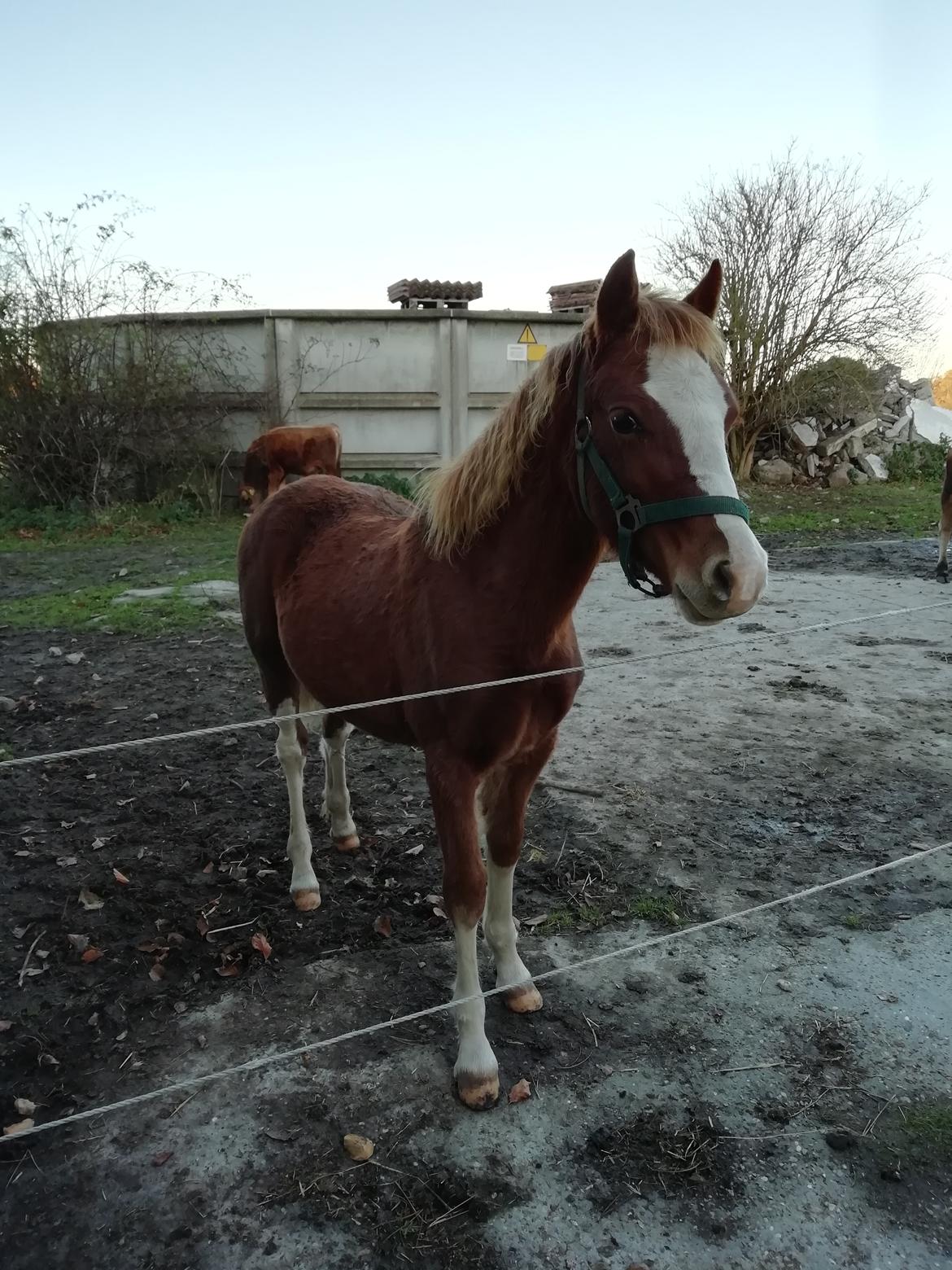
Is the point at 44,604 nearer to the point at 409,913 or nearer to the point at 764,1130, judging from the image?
the point at 409,913

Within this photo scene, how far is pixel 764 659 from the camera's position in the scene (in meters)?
6.09

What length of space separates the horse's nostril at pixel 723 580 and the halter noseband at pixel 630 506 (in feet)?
0.40

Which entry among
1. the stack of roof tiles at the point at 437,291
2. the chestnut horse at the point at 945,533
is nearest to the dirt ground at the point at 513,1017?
the chestnut horse at the point at 945,533

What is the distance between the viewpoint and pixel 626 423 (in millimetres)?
1865

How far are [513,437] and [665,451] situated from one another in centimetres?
57

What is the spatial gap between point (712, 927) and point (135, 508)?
1164 cm

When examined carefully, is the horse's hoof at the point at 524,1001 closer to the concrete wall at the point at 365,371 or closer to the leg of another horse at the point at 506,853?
the leg of another horse at the point at 506,853

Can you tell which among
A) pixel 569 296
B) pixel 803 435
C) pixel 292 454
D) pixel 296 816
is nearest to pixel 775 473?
pixel 803 435

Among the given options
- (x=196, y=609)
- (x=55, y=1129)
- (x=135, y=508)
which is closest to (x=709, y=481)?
(x=55, y=1129)

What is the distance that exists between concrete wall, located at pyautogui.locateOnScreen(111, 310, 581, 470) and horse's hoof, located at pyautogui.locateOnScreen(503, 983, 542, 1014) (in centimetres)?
1102

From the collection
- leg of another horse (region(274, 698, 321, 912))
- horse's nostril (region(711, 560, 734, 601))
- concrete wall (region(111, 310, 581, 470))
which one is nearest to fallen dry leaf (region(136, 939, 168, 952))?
leg of another horse (region(274, 698, 321, 912))

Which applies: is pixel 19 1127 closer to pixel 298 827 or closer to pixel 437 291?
pixel 298 827

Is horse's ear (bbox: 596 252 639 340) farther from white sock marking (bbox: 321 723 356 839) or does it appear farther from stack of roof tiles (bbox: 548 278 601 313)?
stack of roof tiles (bbox: 548 278 601 313)

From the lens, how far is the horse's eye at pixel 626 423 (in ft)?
6.09
